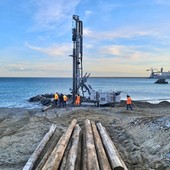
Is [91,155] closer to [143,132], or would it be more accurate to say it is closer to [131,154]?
[131,154]

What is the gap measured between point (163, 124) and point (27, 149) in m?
6.39

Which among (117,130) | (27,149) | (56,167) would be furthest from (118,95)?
(56,167)

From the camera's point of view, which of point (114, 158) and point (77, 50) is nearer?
point (114, 158)

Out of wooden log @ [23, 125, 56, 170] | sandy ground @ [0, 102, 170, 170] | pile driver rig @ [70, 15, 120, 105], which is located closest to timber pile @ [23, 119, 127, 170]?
wooden log @ [23, 125, 56, 170]

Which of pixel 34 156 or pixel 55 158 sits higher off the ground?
pixel 55 158

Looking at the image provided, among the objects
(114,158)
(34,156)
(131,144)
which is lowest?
(131,144)

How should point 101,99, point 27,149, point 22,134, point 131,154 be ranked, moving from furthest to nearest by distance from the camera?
1. point 101,99
2. point 22,134
3. point 27,149
4. point 131,154

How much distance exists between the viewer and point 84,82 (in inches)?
1249

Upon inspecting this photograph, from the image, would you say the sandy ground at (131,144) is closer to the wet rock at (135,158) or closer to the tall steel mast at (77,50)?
the wet rock at (135,158)

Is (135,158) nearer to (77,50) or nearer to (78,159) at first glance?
(78,159)

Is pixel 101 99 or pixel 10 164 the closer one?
pixel 10 164

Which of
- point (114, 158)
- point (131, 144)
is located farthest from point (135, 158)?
point (114, 158)

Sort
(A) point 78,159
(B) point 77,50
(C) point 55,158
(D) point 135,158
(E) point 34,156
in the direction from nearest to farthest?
(C) point 55,158
(A) point 78,159
(E) point 34,156
(D) point 135,158
(B) point 77,50

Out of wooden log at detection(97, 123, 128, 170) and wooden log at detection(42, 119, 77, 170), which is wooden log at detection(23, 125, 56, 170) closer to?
wooden log at detection(42, 119, 77, 170)
